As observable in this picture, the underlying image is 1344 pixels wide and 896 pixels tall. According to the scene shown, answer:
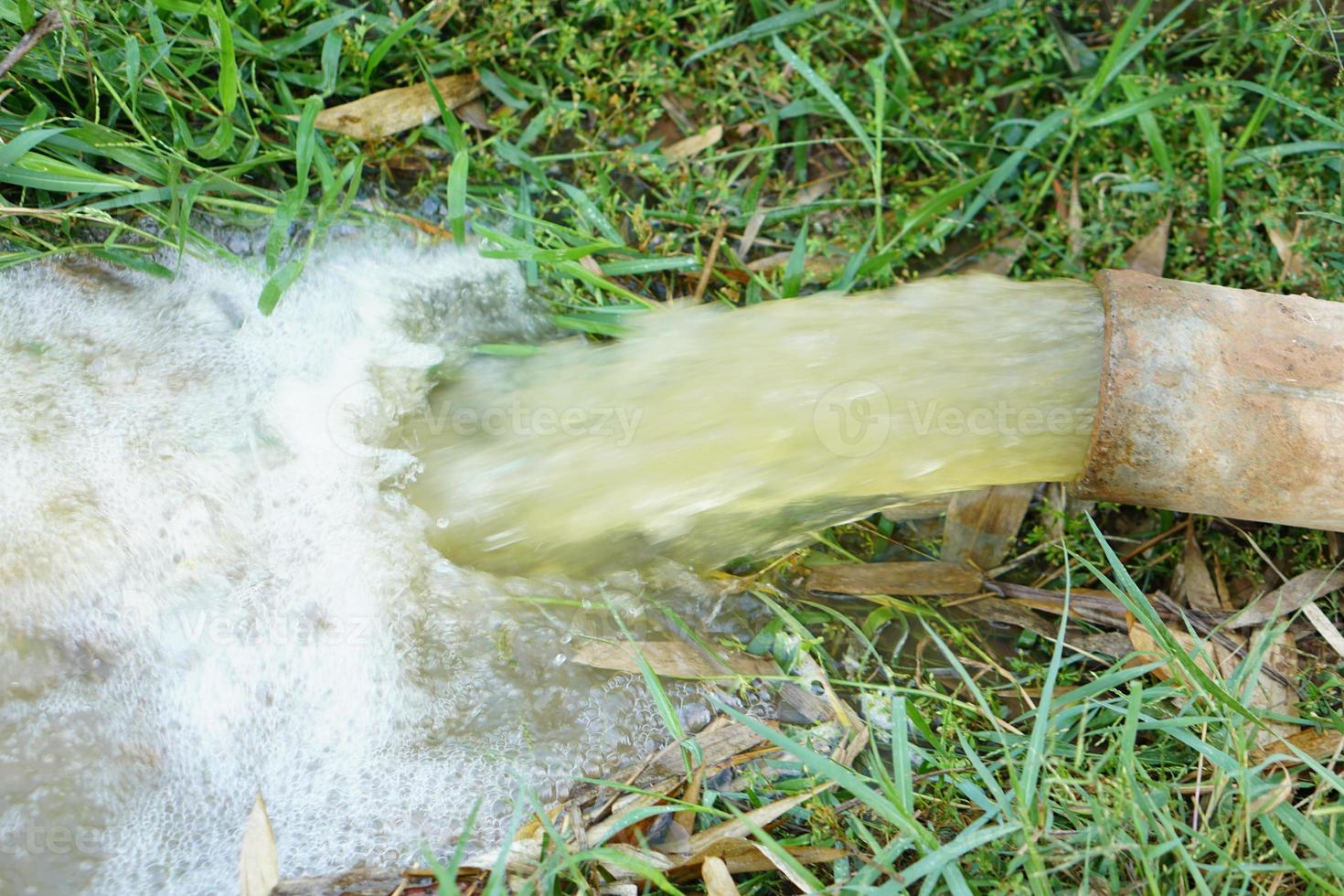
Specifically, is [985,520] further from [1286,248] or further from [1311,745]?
[1286,248]

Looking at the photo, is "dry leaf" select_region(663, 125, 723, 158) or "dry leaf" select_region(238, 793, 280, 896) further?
"dry leaf" select_region(663, 125, 723, 158)

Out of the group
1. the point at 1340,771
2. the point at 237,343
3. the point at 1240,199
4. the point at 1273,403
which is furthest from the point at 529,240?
the point at 1340,771

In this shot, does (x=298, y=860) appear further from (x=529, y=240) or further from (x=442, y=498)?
(x=529, y=240)

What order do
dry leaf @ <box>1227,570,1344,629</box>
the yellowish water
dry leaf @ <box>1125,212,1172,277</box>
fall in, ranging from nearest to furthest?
the yellowish water, dry leaf @ <box>1227,570,1344,629</box>, dry leaf @ <box>1125,212,1172,277</box>

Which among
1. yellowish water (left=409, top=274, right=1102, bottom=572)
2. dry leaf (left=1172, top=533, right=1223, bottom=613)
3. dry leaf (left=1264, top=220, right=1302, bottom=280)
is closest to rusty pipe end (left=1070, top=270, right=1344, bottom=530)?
yellowish water (left=409, top=274, right=1102, bottom=572)

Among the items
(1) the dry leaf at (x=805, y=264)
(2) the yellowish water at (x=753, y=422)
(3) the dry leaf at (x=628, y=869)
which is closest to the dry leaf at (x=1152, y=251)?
(2) the yellowish water at (x=753, y=422)

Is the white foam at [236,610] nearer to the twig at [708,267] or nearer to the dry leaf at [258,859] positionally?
the dry leaf at [258,859]

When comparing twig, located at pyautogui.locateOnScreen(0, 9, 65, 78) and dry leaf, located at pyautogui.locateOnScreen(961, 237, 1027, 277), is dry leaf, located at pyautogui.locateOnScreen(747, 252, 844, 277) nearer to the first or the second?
dry leaf, located at pyautogui.locateOnScreen(961, 237, 1027, 277)
